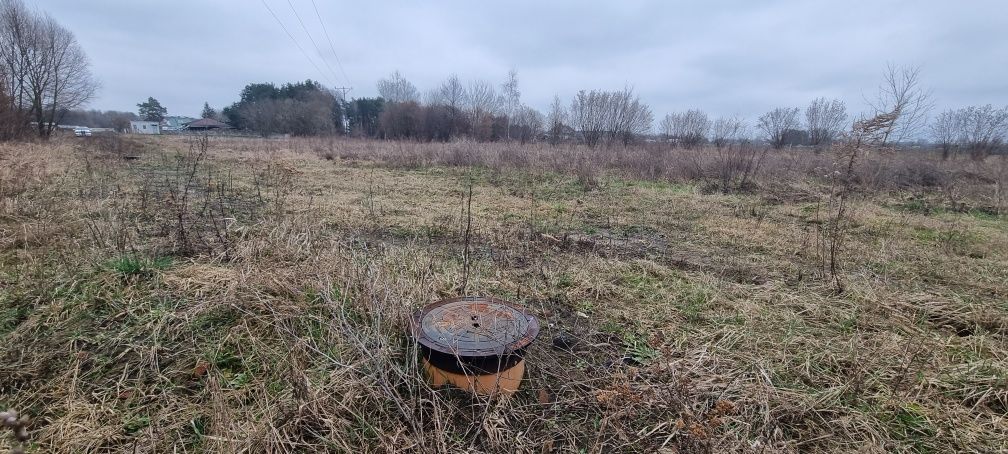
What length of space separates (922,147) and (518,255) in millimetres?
30391

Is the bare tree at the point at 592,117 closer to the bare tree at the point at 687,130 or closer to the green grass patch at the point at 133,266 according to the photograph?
the bare tree at the point at 687,130

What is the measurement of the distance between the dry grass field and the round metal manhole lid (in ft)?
0.63

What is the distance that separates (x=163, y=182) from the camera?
367 inches

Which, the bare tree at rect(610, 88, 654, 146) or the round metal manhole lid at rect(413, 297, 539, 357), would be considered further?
the bare tree at rect(610, 88, 654, 146)

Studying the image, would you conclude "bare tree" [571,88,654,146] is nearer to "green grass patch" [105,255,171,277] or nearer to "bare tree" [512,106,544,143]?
"bare tree" [512,106,544,143]

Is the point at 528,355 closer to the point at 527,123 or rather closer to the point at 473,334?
the point at 473,334

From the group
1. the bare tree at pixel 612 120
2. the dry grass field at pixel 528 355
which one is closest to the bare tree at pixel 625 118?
the bare tree at pixel 612 120

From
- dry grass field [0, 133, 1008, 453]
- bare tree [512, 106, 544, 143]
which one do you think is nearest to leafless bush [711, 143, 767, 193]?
dry grass field [0, 133, 1008, 453]

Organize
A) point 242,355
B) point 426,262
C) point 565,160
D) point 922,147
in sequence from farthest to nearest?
point 922,147 → point 565,160 → point 426,262 → point 242,355

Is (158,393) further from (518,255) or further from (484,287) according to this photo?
(518,255)

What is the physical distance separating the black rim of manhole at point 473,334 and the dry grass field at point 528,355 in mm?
169

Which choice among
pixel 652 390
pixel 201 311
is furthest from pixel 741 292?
pixel 201 311

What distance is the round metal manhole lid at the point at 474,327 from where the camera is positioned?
2111 mm

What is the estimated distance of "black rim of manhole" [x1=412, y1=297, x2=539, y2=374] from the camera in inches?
82.0
